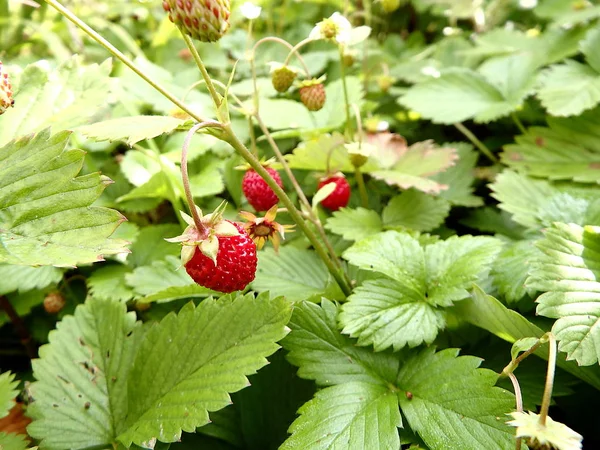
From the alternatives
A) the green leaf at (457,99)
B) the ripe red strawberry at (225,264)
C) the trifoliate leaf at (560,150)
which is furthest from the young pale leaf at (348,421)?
the green leaf at (457,99)

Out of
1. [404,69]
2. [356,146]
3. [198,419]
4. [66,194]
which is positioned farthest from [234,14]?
[198,419]

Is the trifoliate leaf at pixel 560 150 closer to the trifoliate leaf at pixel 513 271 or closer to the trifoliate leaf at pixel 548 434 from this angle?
the trifoliate leaf at pixel 513 271

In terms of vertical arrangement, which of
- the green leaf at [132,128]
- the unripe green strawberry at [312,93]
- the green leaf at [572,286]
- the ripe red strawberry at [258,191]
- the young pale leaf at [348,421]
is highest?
the green leaf at [132,128]

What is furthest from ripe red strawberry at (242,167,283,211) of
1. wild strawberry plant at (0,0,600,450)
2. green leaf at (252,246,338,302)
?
green leaf at (252,246,338,302)

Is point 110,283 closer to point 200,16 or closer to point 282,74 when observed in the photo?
point 282,74

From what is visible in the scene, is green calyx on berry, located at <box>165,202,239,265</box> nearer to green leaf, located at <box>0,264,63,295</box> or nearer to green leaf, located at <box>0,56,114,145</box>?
green leaf, located at <box>0,56,114,145</box>

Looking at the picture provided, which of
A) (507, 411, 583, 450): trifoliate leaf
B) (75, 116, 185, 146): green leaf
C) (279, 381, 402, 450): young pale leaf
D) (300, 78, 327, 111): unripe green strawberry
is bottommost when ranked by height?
(279, 381, 402, 450): young pale leaf

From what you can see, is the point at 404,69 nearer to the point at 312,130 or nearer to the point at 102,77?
the point at 312,130

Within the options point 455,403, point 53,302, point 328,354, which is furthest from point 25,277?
point 455,403
